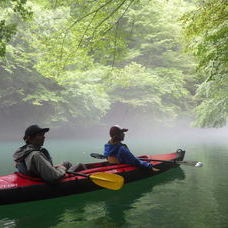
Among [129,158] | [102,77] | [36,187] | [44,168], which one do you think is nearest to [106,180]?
[44,168]

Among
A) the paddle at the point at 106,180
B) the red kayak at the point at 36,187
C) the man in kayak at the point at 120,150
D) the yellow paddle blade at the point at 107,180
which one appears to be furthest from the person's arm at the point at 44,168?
the man in kayak at the point at 120,150

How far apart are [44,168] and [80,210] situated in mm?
1089

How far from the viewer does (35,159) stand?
5.87 m

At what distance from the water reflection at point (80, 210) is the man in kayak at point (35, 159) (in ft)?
1.97

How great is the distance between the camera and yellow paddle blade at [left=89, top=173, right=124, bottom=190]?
6.26 meters

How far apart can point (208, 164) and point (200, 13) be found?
644 cm

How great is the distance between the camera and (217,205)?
5.96 m

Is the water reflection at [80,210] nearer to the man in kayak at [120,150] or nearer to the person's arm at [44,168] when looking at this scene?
the person's arm at [44,168]

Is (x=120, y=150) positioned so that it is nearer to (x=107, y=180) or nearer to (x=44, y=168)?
(x=107, y=180)

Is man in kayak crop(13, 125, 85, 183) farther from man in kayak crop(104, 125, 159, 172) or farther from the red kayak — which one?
man in kayak crop(104, 125, 159, 172)

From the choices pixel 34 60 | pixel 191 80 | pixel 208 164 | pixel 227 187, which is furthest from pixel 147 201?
pixel 191 80

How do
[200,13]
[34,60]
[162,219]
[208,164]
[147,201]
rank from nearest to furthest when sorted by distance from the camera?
[162,219], [147,201], [200,13], [208,164], [34,60]

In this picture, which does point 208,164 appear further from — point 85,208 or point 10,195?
point 10,195

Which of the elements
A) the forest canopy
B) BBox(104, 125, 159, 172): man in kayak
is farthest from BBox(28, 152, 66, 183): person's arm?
the forest canopy
